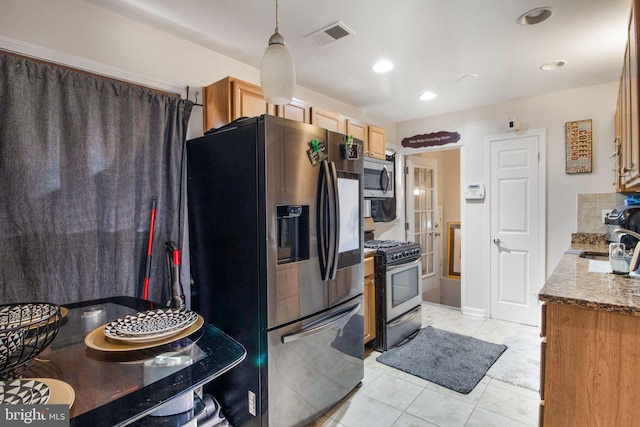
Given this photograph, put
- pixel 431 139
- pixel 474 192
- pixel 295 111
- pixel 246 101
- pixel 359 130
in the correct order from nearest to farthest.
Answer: pixel 246 101 → pixel 295 111 → pixel 359 130 → pixel 474 192 → pixel 431 139

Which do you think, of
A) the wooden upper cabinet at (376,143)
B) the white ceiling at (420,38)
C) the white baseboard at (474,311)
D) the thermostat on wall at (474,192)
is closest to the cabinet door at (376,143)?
the wooden upper cabinet at (376,143)

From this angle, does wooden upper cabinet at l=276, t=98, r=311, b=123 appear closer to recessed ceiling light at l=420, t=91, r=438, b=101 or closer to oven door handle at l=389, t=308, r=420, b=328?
recessed ceiling light at l=420, t=91, r=438, b=101

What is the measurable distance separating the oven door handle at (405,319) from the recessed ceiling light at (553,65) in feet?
8.44

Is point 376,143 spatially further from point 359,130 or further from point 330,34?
point 330,34

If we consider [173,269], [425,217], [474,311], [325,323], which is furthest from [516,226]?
[173,269]

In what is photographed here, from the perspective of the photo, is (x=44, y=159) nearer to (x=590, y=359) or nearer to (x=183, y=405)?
(x=183, y=405)

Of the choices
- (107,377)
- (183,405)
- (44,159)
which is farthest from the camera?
(44,159)

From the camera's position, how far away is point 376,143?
3.67 metres

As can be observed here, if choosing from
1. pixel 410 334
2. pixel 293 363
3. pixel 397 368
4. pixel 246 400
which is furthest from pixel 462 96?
A: pixel 246 400

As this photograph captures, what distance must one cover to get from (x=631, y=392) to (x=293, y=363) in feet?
5.07

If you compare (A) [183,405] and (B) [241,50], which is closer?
(A) [183,405]

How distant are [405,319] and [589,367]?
1.93 m

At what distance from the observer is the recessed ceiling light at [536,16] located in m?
1.91

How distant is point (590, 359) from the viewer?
1.38m
